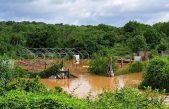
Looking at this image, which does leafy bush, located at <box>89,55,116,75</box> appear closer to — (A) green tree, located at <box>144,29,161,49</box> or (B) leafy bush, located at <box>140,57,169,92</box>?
(B) leafy bush, located at <box>140,57,169,92</box>

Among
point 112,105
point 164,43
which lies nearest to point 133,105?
point 112,105

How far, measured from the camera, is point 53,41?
60.4 meters

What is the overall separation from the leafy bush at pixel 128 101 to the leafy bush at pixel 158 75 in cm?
1784

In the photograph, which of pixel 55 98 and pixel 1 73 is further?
pixel 1 73

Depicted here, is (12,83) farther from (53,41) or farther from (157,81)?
(53,41)

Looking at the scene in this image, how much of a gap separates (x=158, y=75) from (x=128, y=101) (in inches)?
759

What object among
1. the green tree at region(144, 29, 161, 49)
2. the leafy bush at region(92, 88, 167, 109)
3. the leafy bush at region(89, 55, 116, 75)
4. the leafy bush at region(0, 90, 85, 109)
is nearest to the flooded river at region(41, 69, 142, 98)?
the leafy bush at region(89, 55, 116, 75)

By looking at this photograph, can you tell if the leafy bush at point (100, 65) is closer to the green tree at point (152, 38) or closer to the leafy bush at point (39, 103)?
the green tree at point (152, 38)

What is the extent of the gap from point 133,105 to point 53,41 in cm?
5018

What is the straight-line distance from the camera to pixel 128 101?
1064 cm

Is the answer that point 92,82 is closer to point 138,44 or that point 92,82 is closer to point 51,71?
point 51,71

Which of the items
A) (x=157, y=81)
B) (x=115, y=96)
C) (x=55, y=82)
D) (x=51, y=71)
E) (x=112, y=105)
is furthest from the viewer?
(x=51, y=71)

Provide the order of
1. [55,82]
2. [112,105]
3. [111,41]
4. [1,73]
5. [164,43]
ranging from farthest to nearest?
[111,41] → [164,43] → [55,82] → [1,73] → [112,105]

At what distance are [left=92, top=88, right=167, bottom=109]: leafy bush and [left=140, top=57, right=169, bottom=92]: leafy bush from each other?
1784cm
